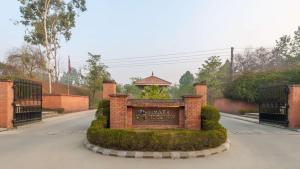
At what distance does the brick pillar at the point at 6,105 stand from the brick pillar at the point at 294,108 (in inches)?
529

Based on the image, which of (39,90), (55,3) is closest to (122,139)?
(39,90)

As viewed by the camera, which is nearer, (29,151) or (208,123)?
(29,151)

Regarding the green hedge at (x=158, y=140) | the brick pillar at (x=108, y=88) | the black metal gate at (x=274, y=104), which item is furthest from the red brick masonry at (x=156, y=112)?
the black metal gate at (x=274, y=104)

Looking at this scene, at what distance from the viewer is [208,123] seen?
9.98m

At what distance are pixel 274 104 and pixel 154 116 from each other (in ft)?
Answer: 30.4

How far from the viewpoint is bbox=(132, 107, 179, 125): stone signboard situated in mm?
11086

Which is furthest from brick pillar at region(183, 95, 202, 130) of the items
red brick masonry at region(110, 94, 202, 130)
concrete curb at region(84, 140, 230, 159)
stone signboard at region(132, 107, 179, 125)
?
concrete curb at region(84, 140, 230, 159)

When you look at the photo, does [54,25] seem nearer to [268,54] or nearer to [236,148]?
[236,148]

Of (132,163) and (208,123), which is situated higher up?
(208,123)

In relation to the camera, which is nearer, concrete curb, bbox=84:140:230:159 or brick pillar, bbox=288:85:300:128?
concrete curb, bbox=84:140:230:159

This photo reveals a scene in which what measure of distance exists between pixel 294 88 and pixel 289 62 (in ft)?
94.7

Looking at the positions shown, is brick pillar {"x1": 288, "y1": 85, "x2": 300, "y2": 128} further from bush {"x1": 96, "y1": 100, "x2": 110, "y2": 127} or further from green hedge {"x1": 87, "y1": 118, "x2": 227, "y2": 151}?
bush {"x1": 96, "y1": 100, "x2": 110, "y2": 127}

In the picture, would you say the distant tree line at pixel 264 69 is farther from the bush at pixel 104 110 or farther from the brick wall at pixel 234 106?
the bush at pixel 104 110

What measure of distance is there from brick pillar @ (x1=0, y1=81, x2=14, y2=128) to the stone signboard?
276 inches
